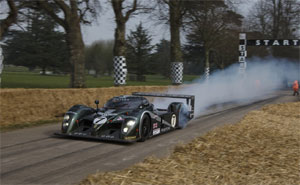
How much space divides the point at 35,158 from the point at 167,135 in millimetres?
4495

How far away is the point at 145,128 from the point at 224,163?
12.1 feet

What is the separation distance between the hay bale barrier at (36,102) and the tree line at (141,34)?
12.6ft

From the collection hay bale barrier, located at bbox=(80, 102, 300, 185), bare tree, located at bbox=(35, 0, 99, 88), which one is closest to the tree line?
bare tree, located at bbox=(35, 0, 99, 88)

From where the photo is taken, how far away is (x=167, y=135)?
10172mm

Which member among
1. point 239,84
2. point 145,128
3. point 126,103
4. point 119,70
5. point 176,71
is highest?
point 119,70

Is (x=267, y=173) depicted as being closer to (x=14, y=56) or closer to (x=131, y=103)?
(x=131, y=103)

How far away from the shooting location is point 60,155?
7066 millimetres

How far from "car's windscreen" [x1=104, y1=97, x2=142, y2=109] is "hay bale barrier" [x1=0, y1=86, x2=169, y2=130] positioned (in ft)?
11.9

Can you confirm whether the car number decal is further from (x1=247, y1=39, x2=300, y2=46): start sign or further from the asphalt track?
(x1=247, y1=39, x2=300, y2=46): start sign

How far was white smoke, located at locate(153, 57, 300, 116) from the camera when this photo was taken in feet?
69.7

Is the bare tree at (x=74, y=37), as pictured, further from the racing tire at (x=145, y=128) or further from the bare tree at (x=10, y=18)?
the racing tire at (x=145, y=128)

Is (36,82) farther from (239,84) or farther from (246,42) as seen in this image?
(246,42)

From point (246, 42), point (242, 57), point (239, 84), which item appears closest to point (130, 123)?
point (242, 57)

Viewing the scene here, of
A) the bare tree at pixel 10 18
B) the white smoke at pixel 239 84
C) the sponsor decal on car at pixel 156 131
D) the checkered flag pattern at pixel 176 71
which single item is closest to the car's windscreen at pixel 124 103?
the sponsor decal on car at pixel 156 131
